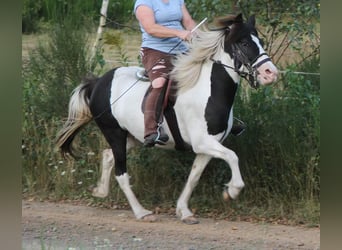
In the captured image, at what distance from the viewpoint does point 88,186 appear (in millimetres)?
8047

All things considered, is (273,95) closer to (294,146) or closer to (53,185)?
(294,146)

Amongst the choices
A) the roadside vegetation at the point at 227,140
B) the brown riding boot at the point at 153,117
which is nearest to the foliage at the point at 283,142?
the roadside vegetation at the point at 227,140

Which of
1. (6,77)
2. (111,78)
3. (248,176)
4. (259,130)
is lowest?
(248,176)

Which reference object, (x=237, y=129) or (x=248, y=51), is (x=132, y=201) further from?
(x=248, y=51)

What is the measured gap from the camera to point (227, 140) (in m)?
7.48

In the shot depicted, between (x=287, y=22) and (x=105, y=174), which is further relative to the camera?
(x=287, y=22)

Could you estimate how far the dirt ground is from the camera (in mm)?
6102

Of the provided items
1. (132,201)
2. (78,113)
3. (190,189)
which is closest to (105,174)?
(132,201)

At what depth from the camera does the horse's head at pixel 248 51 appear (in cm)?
629

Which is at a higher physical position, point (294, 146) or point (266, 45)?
point (266, 45)

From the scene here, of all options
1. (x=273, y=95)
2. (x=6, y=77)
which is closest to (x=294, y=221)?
(x=273, y=95)

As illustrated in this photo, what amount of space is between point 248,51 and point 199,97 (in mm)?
623

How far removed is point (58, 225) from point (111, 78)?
1.57m

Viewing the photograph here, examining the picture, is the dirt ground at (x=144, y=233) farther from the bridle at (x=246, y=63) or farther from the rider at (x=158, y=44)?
the bridle at (x=246, y=63)
